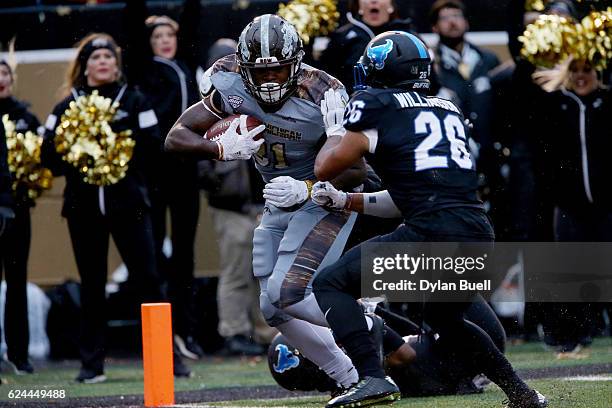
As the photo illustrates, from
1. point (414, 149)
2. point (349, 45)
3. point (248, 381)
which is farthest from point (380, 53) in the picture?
point (248, 381)

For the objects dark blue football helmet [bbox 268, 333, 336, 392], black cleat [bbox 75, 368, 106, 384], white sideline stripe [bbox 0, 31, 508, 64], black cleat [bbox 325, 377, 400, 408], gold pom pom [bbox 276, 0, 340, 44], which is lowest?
black cleat [bbox 75, 368, 106, 384]

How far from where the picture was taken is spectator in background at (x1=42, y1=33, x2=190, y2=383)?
831 cm

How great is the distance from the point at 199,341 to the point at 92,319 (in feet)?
5.27

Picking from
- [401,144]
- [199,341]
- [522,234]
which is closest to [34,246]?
[199,341]

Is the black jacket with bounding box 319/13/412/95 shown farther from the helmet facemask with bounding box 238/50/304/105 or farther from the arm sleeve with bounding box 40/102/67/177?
the helmet facemask with bounding box 238/50/304/105

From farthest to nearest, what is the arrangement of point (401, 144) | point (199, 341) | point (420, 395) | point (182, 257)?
point (199, 341) → point (182, 257) → point (420, 395) → point (401, 144)

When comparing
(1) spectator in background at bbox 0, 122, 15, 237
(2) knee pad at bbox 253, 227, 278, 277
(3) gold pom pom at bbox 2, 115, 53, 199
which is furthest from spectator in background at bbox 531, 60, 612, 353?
(1) spectator in background at bbox 0, 122, 15, 237

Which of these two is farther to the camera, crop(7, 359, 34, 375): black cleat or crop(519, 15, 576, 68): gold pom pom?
crop(7, 359, 34, 375): black cleat

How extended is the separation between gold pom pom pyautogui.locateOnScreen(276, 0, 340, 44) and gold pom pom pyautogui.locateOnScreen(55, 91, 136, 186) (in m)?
1.35

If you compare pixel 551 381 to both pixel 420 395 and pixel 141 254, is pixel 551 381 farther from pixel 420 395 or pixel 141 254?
pixel 141 254

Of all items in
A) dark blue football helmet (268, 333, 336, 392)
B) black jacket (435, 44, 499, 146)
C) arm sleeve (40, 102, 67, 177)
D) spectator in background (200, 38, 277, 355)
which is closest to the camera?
dark blue football helmet (268, 333, 336, 392)

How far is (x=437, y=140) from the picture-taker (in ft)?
17.9

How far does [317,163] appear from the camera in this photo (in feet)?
18.4

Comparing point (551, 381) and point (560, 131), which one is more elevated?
point (560, 131)
